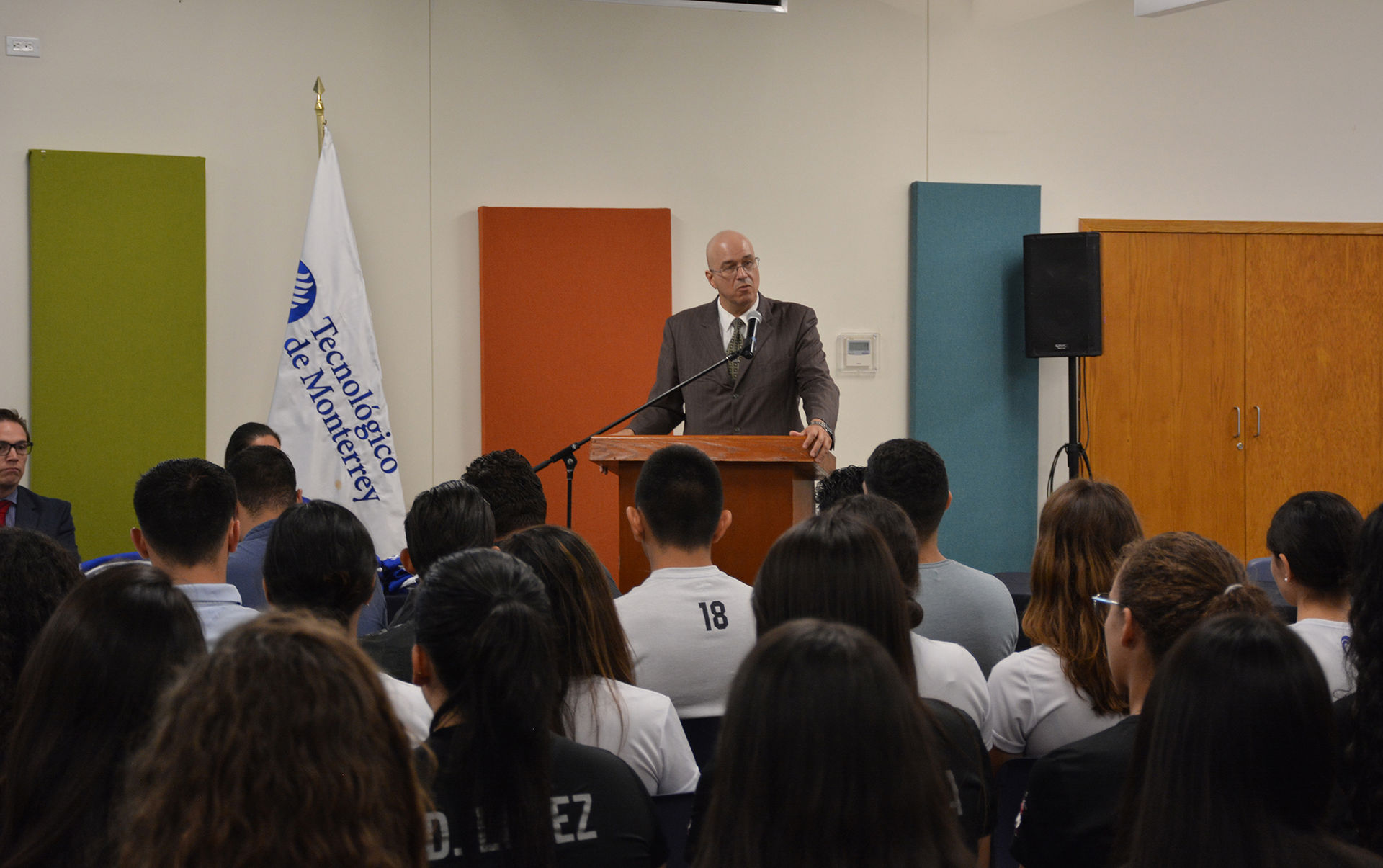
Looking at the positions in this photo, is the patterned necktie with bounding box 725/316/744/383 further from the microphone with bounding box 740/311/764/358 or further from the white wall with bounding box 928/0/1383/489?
the white wall with bounding box 928/0/1383/489

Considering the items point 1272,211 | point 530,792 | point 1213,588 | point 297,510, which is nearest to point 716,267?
point 297,510

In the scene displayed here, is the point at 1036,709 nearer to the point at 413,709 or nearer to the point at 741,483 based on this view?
the point at 413,709

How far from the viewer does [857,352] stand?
5820 millimetres

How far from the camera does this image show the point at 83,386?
5.07 metres

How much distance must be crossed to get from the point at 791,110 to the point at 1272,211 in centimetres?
273

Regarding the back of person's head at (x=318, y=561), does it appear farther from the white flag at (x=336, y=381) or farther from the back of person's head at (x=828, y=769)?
the white flag at (x=336, y=381)

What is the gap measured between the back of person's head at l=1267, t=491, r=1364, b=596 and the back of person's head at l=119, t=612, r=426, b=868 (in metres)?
1.95

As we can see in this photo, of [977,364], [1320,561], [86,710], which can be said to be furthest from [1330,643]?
[977,364]

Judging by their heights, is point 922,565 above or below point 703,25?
below

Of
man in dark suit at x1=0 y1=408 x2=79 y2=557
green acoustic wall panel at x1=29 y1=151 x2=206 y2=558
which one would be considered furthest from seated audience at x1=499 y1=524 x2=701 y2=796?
green acoustic wall panel at x1=29 y1=151 x2=206 y2=558

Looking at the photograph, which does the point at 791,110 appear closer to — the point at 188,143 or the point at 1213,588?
the point at 188,143

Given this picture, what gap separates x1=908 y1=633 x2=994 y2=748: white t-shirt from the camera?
1.97 metres

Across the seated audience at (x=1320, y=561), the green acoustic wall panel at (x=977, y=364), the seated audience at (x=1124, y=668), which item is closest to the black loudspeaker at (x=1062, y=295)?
the green acoustic wall panel at (x=977, y=364)

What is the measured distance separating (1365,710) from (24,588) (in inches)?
77.6
